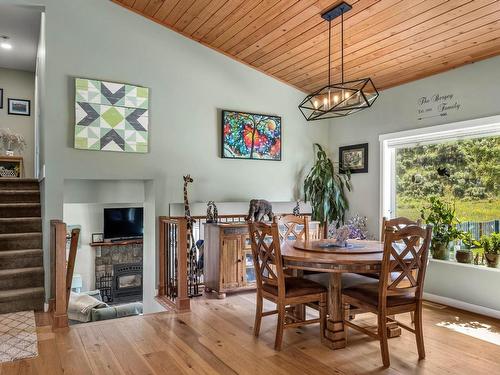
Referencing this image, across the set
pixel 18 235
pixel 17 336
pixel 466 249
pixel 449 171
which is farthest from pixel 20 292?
pixel 449 171

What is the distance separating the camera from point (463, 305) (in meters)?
4.10

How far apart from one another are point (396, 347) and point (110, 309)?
144 inches

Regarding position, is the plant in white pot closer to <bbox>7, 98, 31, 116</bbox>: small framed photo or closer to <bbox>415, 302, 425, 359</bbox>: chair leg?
<bbox>7, 98, 31, 116</bbox>: small framed photo

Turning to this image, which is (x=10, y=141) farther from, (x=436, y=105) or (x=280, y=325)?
(x=436, y=105)

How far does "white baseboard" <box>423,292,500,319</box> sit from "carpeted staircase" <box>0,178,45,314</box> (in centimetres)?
433

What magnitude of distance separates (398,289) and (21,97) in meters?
7.56

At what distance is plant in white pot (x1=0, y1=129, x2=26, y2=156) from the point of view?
7102 millimetres

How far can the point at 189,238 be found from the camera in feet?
15.5

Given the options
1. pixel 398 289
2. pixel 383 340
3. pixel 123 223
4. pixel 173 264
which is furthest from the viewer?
pixel 123 223

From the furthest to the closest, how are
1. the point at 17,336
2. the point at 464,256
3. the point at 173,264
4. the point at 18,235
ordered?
the point at 173,264
the point at 18,235
the point at 464,256
the point at 17,336

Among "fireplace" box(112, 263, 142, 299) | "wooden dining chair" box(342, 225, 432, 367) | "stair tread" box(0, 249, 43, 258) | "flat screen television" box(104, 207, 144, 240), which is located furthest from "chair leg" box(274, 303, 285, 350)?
"fireplace" box(112, 263, 142, 299)

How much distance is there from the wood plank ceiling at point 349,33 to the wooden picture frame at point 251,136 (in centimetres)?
71

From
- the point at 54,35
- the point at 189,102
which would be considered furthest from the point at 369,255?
the point at 54,35

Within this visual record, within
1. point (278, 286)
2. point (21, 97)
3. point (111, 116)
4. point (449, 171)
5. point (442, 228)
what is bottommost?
point (278, 286)
